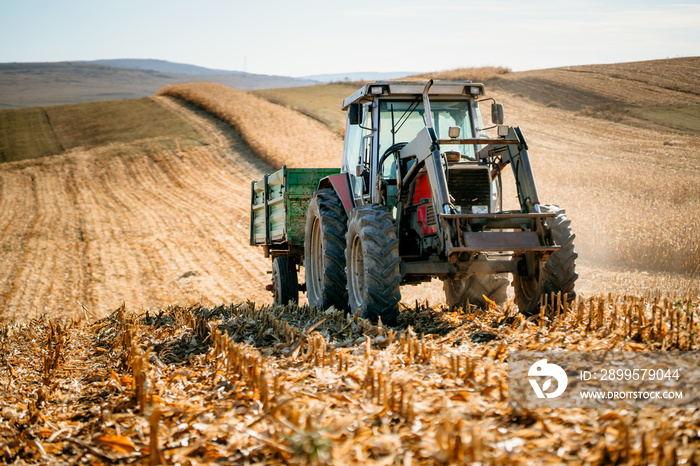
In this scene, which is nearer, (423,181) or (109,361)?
(109,361)

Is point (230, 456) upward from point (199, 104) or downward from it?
downward

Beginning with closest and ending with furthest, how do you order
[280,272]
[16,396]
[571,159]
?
1. [16,396]
2. [280,272]
3. [571,159]

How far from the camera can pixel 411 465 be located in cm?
266

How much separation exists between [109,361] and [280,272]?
14.7 feet

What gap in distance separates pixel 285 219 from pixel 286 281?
3.64ft

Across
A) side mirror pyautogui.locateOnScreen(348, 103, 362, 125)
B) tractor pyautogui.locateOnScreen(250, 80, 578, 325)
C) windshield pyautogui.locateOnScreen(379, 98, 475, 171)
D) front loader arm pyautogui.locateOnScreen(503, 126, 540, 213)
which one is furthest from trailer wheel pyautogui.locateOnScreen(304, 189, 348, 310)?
front loader arm pyautogui.locateOnScreen(503, 126, 540, 213)

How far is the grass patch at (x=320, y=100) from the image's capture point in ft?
109

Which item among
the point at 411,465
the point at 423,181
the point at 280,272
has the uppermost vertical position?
the point at 423,181

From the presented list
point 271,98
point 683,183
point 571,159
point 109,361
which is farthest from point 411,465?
point 271,98

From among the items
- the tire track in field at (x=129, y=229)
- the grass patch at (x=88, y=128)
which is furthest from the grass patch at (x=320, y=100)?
the grass patch at (x=88, y=128)

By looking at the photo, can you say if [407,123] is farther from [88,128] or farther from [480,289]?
[88,128]

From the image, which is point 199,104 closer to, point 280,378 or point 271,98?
point 271,98

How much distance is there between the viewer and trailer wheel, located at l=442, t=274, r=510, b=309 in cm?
746

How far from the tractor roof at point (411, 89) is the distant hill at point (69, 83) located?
326 feet
